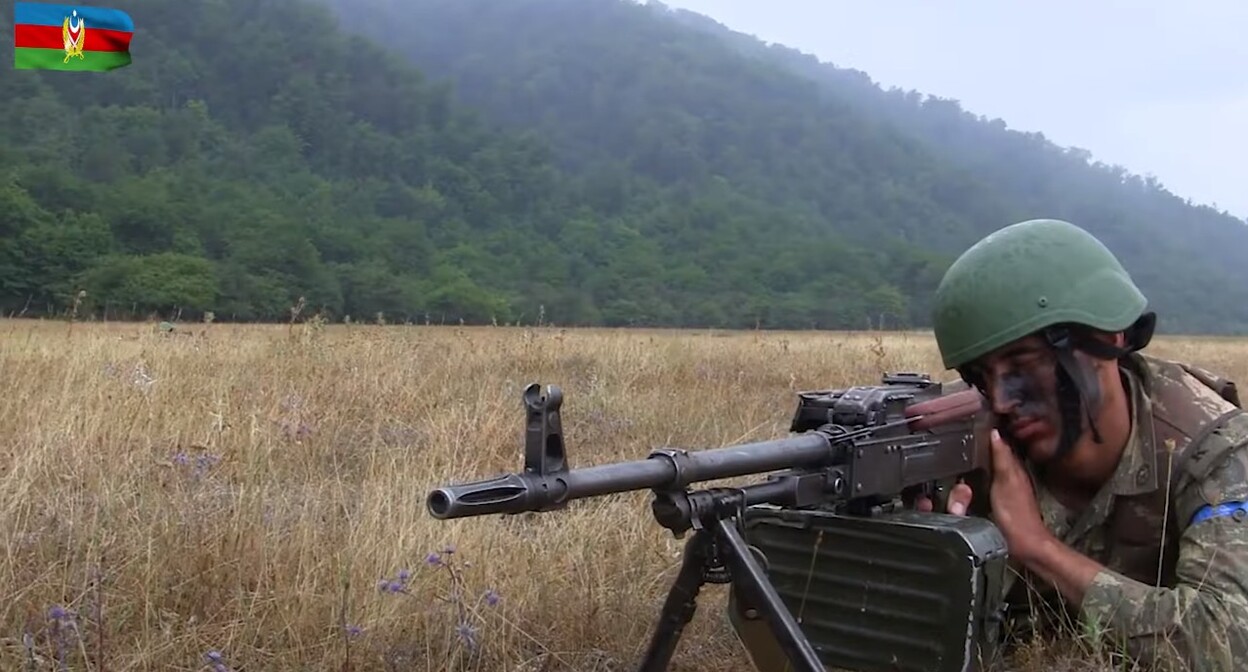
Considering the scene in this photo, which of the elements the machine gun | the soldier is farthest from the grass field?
the soldier

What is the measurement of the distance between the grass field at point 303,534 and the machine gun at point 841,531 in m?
0.73

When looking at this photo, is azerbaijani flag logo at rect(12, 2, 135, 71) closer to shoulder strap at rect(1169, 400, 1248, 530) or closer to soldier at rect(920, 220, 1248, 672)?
soldier at rect(920, 220, 1248, 672)

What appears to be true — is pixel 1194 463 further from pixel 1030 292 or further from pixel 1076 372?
pixel 1030 292

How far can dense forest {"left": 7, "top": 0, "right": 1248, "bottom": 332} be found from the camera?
55.9 m

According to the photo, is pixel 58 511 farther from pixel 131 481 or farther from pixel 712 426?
pixel 712 426

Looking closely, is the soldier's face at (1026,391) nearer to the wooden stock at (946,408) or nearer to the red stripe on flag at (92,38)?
the wooden stock at (946,408)

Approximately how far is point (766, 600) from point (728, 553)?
12cm

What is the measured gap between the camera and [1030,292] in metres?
2.93

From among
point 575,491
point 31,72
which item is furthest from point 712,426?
point 31,72

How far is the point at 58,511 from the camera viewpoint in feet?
12.4

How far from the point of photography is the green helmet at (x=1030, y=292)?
9.58ft

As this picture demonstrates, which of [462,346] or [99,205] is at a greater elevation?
[99,205]

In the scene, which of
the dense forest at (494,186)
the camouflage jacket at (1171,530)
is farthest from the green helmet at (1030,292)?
the dense forest at (494,186)

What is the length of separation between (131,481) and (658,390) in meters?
5.08
